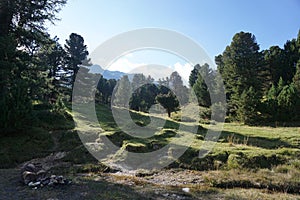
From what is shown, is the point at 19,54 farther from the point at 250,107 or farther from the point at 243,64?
the point at 243,64

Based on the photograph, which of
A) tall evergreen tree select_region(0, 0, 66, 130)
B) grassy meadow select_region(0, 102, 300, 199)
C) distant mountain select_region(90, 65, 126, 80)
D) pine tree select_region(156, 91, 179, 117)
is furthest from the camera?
pine tree select_region(156, 91, 179, 117)

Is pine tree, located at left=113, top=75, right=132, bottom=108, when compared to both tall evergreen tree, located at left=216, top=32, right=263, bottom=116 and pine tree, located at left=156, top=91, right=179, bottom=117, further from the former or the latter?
tall evergreen tree, located at left=216, top=32, right=263, bottom=116

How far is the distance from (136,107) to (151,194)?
32.4 metres

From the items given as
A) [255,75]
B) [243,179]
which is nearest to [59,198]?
[243,179]

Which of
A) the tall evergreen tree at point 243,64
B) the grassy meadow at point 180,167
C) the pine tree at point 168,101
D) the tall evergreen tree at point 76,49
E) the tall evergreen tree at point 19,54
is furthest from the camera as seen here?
the tall evergreen tree at point 76,49

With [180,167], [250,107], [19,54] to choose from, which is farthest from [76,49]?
[180,167]

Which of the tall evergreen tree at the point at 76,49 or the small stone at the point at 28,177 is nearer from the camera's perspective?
the small stone at the point at 28,177

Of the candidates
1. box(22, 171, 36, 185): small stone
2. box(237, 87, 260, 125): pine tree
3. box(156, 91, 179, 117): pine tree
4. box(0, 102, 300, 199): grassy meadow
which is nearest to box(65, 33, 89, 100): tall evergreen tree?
box(156, 91, 179, 117): pine tree

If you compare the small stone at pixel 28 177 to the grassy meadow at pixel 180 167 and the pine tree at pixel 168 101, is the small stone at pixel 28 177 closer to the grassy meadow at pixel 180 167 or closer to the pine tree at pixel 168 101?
the grassy meadow at pixel 180 167

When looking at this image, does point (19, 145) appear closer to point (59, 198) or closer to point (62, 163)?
point (62, 163)

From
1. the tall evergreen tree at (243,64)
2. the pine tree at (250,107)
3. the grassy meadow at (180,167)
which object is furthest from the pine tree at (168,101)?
the grassy meadow at (180,167)

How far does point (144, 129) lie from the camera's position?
53.5ft

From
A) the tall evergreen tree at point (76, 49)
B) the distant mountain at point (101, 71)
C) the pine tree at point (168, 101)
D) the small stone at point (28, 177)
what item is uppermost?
the tall evergreen tree at point (76, 49)

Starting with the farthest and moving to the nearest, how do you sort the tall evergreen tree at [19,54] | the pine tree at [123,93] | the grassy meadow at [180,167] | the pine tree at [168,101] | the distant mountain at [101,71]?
the pine tree at [123,93], the pine tree at [168,101], the distant mountain at [101,71], the tall evergreen tree at [19,54], the grassy meadow at [180,167]
